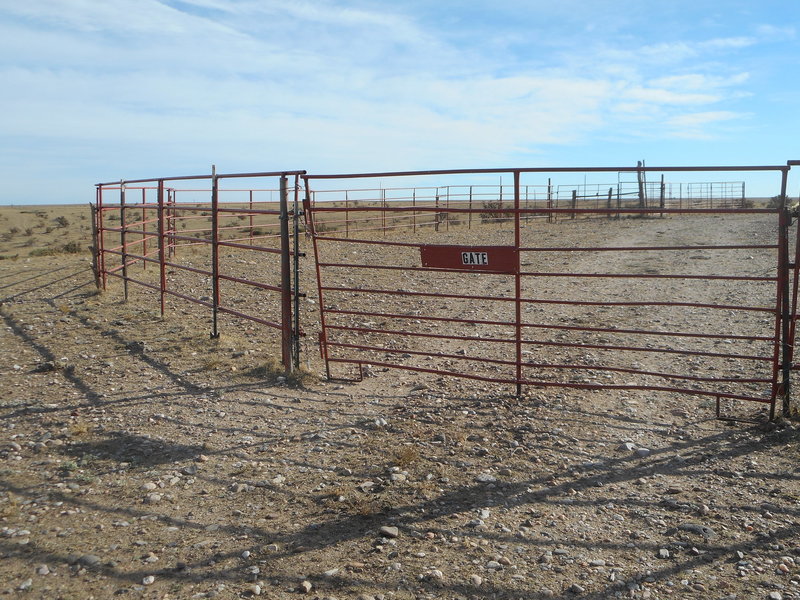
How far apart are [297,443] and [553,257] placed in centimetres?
1219

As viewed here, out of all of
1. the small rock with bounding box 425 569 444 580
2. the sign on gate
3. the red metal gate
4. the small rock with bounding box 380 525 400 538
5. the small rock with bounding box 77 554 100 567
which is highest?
the sign on gate

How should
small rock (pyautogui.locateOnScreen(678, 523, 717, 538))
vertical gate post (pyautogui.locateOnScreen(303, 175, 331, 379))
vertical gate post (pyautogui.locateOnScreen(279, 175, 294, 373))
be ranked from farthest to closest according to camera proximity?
vertical gate post (pyautogui.locateOnScreen(279, 175, 294, 373)) → vertical gate post (pyautogui.locateOnScreen(303, 175, 331, 379)) → small rock (pyautogui.locateOnScreen(678, 523, 717, 538))

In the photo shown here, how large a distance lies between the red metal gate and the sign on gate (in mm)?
13


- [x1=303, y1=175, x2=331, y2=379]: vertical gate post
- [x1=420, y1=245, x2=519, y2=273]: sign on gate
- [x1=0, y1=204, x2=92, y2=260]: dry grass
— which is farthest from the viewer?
[x1=0, y1=204, x2=92, y2=260]: dry grass

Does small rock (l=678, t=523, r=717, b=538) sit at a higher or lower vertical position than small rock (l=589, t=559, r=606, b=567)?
higher

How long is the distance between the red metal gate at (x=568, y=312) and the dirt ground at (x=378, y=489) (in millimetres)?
419

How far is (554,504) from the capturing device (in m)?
4.47

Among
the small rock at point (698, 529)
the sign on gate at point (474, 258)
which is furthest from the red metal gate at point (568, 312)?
the small rock at point (698, 529)

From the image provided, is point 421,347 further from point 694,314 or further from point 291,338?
point 694,314

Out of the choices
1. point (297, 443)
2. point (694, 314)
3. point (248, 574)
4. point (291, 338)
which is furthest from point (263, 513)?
point (694, 314)

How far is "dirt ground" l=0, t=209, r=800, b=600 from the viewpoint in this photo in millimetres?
3666

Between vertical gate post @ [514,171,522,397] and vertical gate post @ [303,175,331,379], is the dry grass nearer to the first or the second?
vertical gate post @ [303,175,331,379]

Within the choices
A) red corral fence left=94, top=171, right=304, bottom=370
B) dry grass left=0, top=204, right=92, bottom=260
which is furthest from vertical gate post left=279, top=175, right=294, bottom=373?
dry grass left=0, top=204, right=92, bottom=260

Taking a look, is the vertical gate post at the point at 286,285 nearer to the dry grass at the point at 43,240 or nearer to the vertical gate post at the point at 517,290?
the vertical gate post at the point at 517,290
